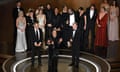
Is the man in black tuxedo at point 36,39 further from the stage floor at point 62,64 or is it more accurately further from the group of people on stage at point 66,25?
the group of people on stage at point 66,25

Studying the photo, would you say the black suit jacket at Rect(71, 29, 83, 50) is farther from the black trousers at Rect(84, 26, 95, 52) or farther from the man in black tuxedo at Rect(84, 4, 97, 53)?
the black trousers at Rect(84, 26, 95, 52)

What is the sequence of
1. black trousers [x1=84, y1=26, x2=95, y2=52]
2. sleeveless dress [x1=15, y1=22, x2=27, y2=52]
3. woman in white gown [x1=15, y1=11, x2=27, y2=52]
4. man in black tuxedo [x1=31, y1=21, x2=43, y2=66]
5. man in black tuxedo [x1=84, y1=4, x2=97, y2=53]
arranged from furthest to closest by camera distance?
black trousers [x1=84, y1=26, x2=95, y2=52] < man in black tuxedo [x1=84, y1=4, x2=97, y2=53] < sleeveless dress [x1=15, y1=22, x2=27, y2=52] < woman in white gown [x1=15, y1=11, x2=27, y2=52] < man in black tuxedo [x1=31, y1=21, x2=43, y2=66]

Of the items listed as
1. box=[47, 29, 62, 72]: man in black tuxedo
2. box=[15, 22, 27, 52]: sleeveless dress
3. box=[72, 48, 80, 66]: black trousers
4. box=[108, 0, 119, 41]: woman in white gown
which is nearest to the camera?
box=[47, 29, 62, 72]: man in black tuxedo

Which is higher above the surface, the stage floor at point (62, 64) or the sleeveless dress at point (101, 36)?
the sleeveless dress at point (101, 36)

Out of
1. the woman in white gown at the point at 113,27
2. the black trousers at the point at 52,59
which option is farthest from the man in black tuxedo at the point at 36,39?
the woman in white gown at the point at 113,27

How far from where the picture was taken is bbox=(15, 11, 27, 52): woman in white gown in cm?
1329

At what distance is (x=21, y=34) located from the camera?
13531 millimetres

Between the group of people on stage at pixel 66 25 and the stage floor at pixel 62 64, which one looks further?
the group of people on stage at pixel 66 25

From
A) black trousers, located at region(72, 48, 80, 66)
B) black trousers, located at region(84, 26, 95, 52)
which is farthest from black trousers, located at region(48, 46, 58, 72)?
black trousers, located at region(84, 26, 95, 52)

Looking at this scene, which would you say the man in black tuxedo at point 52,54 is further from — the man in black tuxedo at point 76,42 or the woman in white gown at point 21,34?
the woman in white gown at point 21,34

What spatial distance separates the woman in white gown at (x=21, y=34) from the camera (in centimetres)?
1329

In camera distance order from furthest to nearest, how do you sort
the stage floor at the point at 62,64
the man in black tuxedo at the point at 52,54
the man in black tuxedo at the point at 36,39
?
the man in black tuxedo at the point at 36,39
the stage floor at the point at 62,64
the man in black tuxedo at the point at 52,54

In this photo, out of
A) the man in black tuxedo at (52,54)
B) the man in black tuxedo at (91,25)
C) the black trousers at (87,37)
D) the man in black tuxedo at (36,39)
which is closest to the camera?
the man in black tuxedo at (52,54)

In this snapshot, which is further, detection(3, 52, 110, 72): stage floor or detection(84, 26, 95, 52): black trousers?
detection(84, 26, 95, 52): black trousers
